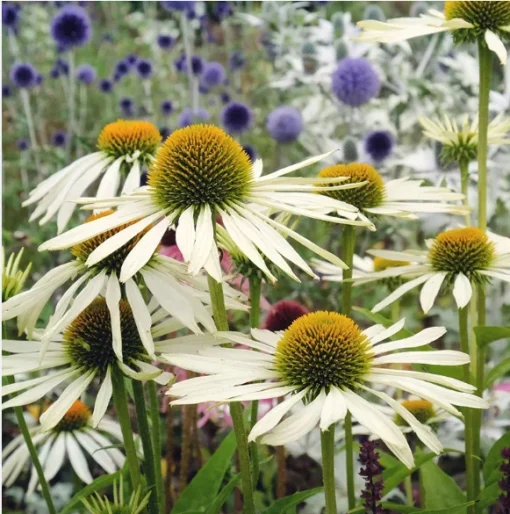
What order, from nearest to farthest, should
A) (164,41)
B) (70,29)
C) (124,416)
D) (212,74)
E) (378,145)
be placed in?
(124,416), (378,145), (70,29), (212,74), (164,41)

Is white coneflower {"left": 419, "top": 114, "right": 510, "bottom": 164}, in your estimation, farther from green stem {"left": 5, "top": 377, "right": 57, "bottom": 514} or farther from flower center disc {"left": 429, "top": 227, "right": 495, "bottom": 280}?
green stem {"left": 5, "top": 377, "right": 57, "bottom": 514}

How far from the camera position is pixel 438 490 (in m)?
1.02

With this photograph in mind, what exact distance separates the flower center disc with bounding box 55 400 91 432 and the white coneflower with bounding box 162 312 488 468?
491mm

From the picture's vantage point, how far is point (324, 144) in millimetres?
2438

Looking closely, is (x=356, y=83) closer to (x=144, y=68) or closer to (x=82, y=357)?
(x=144, y=68)

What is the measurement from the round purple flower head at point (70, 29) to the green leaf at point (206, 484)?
1.74 meters

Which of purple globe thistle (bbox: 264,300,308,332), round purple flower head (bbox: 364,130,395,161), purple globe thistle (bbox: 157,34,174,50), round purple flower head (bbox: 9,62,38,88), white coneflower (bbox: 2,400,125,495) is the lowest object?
white coneflower (bbox: 2,400,125,495)

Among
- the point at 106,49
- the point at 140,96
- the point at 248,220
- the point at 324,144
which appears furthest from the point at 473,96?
the point at 106,49

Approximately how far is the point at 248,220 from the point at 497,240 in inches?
17.5

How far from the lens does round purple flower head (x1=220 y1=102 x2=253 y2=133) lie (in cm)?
225

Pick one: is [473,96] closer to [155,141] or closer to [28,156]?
[155,141]

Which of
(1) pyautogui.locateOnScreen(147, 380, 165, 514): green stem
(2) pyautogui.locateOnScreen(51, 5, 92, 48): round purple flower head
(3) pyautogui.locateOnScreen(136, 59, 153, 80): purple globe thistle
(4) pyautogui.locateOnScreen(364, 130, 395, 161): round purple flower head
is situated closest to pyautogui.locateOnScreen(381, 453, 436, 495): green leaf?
(1) pyautogui.locateOnScreen(147, 380, 165, 514): green stem

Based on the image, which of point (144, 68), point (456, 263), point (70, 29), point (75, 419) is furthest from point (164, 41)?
point (456, 263)

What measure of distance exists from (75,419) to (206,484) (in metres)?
0.31
